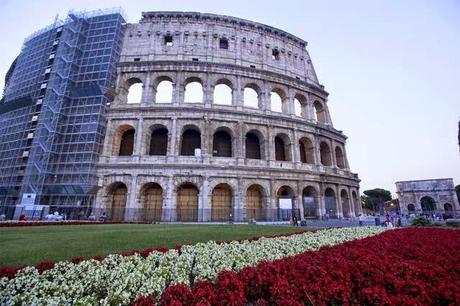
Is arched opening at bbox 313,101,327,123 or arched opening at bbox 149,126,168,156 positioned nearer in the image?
arched opening at bbox 149,126,168,156

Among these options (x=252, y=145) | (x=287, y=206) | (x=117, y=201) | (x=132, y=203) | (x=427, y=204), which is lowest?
(x=287, y=206)

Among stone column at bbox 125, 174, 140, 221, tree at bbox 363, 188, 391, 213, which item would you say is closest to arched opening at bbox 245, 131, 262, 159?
stone column at bbox 125, 174, 140, 221

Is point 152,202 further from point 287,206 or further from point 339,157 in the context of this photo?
point 339,157

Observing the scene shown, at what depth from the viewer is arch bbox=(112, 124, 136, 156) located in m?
23.8

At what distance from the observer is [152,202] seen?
2262 cm

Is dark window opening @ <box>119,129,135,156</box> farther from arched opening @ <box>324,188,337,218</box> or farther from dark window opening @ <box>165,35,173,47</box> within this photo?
arched opening @ <box>324,188,337,218</box>

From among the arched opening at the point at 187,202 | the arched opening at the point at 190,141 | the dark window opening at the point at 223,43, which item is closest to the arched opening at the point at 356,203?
the arched opening at the point at 187,202

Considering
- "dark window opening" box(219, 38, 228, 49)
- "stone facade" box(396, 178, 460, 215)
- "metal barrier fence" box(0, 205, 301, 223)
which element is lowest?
"metal barrier fence" box(0, 205, 301, 223)

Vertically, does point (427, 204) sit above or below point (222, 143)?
below

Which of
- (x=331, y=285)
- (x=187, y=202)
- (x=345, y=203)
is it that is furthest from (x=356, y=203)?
(x=331, y=285)

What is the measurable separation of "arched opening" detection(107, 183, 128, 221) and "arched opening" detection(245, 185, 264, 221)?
11994 millimetres

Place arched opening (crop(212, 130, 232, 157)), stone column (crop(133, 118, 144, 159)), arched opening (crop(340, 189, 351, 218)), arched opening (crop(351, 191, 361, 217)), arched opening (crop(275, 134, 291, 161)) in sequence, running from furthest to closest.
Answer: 1. arched opening (crop(351, 191, 361, 217))
2. arched opening (crop(340, 189, 351, 218))
3. arched opening (crop(275, 134, 291, 161))
4. arched opening (crop(212, 130, 232, 157))
5. stone column (crop(133, 118, 144, 159))

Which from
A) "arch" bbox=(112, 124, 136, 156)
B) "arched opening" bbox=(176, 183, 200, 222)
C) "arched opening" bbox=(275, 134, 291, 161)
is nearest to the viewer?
"arched opening" bbox=(176, 183, 200, 222)

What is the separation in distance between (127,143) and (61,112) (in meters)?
7.71
